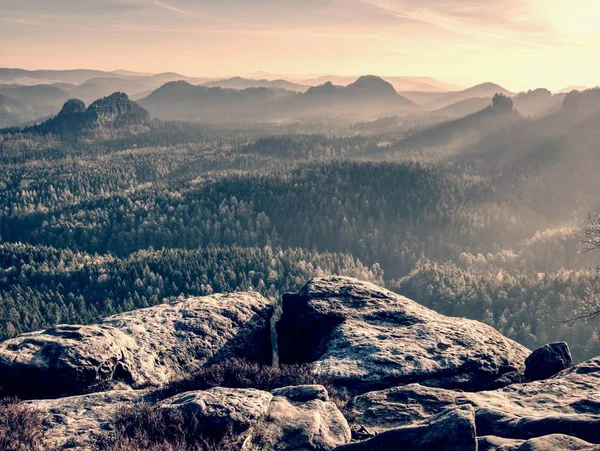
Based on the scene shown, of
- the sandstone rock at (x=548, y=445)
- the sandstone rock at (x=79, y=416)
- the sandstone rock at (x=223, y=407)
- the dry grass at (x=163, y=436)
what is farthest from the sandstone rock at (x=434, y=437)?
the sandstone rock at (x=79, y=416)

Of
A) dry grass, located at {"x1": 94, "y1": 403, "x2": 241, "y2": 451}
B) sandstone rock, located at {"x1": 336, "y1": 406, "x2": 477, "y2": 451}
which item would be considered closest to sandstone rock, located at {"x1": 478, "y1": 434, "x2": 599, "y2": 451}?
sandstone rock, located at {"x1": 336, "y1": 406, "x2": 477, "y2": 451}

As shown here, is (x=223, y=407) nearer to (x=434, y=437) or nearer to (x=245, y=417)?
(x=245, y=417)

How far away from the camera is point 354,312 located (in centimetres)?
4656

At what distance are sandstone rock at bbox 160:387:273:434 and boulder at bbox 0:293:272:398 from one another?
28.8 ft

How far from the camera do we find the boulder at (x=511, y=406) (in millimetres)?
26531

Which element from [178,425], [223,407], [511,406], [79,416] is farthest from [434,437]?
[79,416]

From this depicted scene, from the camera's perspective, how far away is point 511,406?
31.9 metres

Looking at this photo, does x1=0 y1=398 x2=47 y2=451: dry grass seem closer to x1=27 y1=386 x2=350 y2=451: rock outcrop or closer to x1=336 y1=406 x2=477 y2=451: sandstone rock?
x1=27 y1=386 x2=350 y2=451: rock outcrop

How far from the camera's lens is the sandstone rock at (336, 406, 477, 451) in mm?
24438

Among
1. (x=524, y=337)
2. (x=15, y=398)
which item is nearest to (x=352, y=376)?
(x=15, y=398)

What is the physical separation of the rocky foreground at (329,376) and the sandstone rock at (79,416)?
6cm

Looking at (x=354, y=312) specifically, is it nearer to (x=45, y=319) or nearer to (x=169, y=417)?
(x=169, y=417)

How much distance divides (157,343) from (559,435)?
2838cm

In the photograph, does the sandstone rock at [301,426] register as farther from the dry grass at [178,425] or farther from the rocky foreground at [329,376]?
the dry grass at [178,425]
